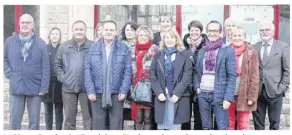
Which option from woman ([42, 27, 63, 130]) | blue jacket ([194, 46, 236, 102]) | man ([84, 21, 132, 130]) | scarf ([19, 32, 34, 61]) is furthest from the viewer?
woman ([42, 27, 63, 130])

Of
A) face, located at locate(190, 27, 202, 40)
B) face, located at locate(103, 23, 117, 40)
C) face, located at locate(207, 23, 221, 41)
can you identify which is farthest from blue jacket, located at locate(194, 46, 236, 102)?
face, located at locate(103, 23, 117, 40)

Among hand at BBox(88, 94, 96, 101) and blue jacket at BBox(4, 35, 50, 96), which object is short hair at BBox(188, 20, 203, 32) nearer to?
hand at BBox(88, 94, 96, 101)

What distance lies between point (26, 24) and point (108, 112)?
0.87 m

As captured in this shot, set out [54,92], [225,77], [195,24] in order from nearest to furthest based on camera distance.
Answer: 1. [225,77]
2. [195,24]
3. [54,92]

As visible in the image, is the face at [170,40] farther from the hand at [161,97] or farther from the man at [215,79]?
the hand at [161,97]

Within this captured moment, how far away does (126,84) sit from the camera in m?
3.03

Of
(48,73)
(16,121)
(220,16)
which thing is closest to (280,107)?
(220,16)

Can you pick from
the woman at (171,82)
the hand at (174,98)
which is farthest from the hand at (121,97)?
the hand at (174,98)

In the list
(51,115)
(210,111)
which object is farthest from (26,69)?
(210,111)

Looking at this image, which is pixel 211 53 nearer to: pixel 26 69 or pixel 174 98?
pixel 174 98

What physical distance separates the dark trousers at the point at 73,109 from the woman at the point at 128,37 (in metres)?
0.27

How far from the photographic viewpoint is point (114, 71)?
9.98 feet

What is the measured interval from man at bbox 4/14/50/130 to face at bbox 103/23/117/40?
17.7 inches

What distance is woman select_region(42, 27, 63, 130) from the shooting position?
3.24 m
